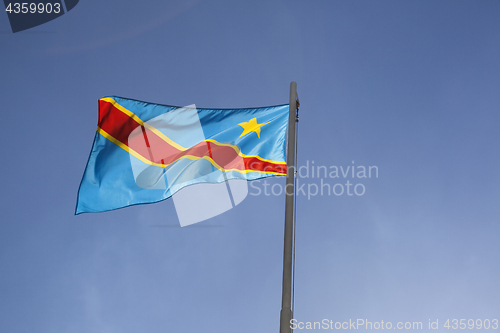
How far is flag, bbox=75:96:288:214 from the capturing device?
1229cm

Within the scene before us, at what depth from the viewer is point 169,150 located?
13312 mm

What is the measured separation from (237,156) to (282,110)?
1.69 metres

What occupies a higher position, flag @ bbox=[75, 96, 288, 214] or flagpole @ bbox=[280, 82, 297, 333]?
flag @ bbox=[75, 96, 288, 214]

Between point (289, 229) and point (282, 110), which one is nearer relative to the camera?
point (289, 229)

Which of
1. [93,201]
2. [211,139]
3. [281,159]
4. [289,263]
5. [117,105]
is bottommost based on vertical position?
[289,263]

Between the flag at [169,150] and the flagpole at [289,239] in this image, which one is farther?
the flag at [169,150]

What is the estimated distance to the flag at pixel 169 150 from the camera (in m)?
12.3

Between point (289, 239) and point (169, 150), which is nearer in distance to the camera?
point (289, 239)

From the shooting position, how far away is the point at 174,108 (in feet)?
45.0

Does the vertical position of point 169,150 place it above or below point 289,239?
above

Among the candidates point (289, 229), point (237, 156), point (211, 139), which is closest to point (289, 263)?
point (289, 229)

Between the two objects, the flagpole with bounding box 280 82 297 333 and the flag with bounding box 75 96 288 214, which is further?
the flag with bounding box 75 96 288 214

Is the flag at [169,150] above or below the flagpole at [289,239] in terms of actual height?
above

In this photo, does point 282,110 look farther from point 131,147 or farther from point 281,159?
point 131,147
